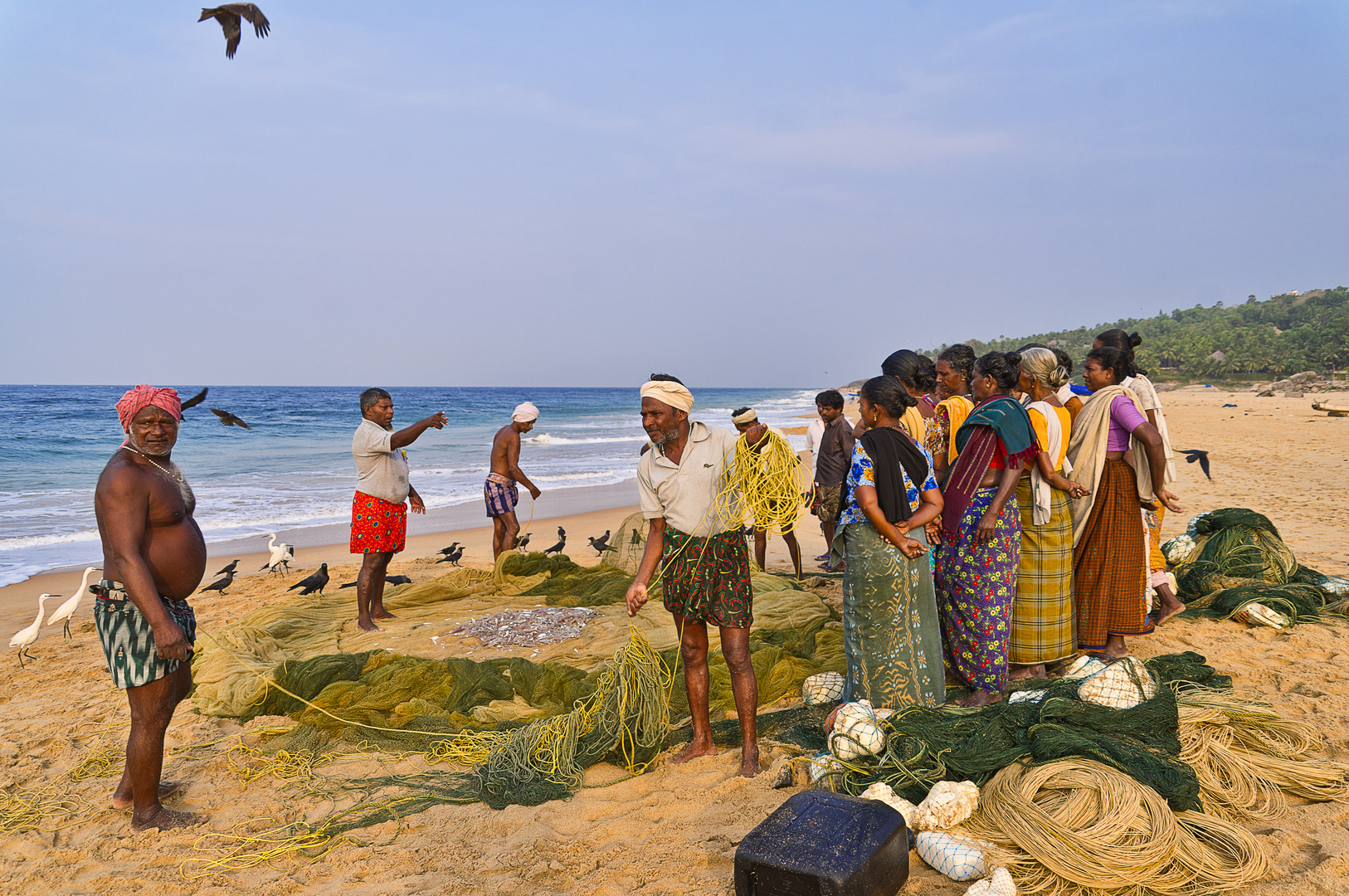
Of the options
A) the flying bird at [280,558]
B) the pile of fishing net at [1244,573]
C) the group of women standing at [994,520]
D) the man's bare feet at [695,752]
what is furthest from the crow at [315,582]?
the pile of fishing net at [1244,573]

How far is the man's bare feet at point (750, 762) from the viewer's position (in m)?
3.50

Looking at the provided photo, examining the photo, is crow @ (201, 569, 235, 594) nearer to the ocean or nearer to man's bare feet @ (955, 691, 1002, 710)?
the ocean

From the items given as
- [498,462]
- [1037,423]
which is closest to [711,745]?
[1037,423]

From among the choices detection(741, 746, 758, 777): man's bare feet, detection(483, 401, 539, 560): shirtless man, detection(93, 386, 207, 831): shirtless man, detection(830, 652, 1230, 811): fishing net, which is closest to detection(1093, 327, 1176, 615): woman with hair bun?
detection(830, 652, 1230, 811): fishing net

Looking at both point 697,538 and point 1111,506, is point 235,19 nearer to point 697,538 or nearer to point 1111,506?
point 697,538

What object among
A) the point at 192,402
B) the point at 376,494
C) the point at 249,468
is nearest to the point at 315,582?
the point at 376,494

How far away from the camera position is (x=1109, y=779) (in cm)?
274

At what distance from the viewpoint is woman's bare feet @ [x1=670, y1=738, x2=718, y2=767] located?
374 centimetres

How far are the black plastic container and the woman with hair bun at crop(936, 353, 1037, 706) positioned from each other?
173cm

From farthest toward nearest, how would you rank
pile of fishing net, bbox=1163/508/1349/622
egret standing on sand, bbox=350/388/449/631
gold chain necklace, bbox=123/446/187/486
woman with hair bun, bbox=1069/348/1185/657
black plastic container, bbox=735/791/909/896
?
egret standing on sand, bbox=350/388/449/631, pile of fishing net, bbox=1163/508/1349/622, woman with hair bun, bbox=1069/348/1185/657, gold chain necklace, bbox=123/446/187/486, black plastic container, bbox=735/791/909/896

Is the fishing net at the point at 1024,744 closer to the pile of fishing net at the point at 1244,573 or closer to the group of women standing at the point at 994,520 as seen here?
the group of women standing at the point at 994,520

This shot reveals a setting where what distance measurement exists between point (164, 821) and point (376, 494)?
3.12 m

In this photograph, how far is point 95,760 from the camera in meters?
4.05

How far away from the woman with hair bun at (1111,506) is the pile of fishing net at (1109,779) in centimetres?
95
